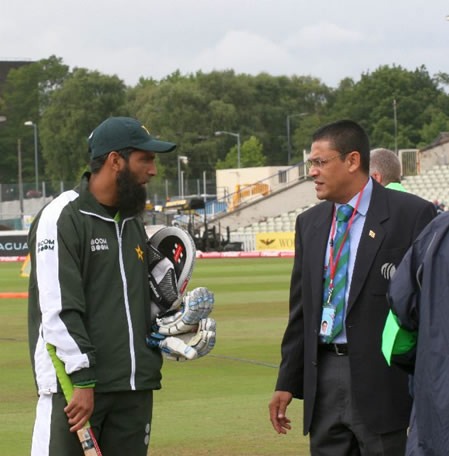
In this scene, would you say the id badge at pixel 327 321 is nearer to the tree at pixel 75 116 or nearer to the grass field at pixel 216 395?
the grass field at pixel 216 395

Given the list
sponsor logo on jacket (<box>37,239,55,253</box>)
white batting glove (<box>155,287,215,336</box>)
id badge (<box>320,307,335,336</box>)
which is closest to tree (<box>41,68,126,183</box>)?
white batting glove (<box>155,287,215,336</box>)

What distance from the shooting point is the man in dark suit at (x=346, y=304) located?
18.4ft

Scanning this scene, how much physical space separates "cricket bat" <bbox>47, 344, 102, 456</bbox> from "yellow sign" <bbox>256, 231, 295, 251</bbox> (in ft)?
143

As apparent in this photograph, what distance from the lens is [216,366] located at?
45.8 feet

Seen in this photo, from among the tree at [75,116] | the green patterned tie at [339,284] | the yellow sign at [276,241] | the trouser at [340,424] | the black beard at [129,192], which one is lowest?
the yellow sign at [276,241]

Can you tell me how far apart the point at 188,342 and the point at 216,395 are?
611 centimetres

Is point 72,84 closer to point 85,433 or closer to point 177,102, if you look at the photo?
point 177,102

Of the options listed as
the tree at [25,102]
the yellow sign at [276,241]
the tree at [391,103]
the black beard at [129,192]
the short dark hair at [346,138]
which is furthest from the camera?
the tree at [25,102]

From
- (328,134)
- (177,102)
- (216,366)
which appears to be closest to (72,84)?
(177,102)

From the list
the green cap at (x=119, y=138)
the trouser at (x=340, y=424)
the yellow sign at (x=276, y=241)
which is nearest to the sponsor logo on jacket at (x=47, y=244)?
the green cap at (x=119, y=138)

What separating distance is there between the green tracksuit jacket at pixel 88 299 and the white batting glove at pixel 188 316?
0.09 meters

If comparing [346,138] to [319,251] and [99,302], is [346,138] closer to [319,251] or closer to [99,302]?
[319,251]

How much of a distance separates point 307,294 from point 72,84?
120502 millimetres

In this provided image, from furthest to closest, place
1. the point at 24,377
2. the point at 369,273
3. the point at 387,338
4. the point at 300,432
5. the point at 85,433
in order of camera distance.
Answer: the point at 24,377
the point at 300,432
the point at 369,273
the point at 85,433
the point at 387,338
